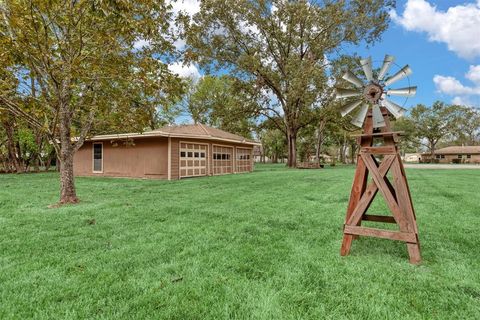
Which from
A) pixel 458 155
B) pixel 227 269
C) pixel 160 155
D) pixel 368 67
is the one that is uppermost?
pixel 368 67

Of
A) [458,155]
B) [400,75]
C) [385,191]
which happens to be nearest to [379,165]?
[385,191]

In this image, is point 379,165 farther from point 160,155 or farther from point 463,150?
point 463,150

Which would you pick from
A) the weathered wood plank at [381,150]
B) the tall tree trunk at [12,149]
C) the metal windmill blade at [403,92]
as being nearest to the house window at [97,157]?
the tall tree trunk at [12,149]

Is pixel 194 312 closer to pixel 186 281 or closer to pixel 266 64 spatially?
pixel 186 281

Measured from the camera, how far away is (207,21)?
68.9 feet

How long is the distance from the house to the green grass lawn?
28.3 ft

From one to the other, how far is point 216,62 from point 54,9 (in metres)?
17.7

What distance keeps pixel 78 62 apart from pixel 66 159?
2.45 metres

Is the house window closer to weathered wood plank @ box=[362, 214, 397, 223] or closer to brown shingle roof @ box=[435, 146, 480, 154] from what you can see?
weathered wood plank @ box=[362, 214, 397, 223]

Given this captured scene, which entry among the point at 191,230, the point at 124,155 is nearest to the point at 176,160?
the point at 124,155

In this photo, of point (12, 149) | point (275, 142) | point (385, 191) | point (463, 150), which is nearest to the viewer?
point (385, 191)

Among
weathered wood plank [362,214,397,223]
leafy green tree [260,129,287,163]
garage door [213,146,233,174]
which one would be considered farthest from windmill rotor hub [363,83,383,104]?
Answer: leafy green tree [260,129,287,163]

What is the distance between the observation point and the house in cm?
1373

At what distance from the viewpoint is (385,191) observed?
10.2ft
